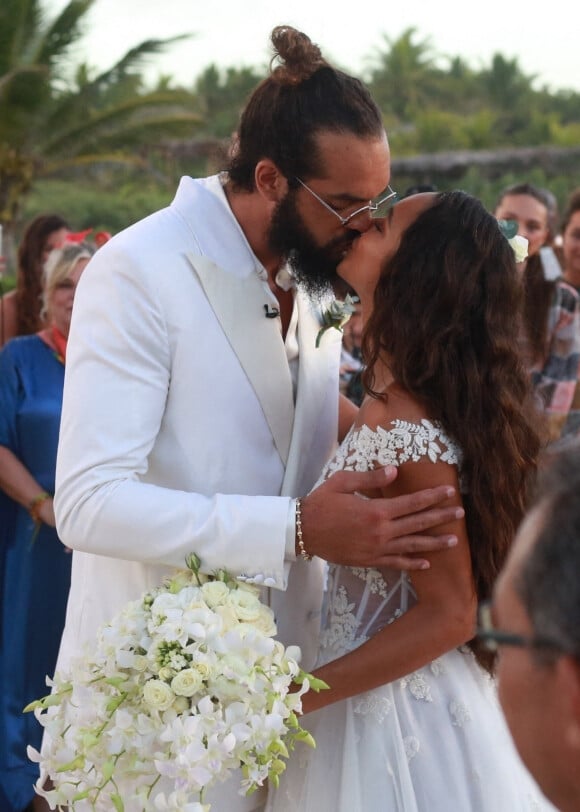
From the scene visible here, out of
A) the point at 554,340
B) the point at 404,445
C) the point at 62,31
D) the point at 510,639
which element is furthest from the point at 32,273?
the point at 62,31

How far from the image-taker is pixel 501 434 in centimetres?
271

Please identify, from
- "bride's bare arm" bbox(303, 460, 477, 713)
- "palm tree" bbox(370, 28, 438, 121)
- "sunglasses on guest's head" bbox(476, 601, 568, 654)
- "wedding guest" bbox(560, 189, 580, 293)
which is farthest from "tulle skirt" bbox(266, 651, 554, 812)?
"palm tree" bbox(370, 28, 438, 121)

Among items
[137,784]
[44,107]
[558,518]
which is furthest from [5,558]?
[44,107]

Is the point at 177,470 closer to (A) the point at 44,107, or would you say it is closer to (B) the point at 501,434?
(B) the point at 501,434

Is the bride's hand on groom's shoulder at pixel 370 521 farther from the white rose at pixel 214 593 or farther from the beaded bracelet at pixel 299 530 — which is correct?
the white rose at pixel 214 593

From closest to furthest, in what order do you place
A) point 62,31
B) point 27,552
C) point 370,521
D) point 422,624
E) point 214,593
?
point 214,593 < point 370,521 < point 422,624 < point 27,552 < point 62,31

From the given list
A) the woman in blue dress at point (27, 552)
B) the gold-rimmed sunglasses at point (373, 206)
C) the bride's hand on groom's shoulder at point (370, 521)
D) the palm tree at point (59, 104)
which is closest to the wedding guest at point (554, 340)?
the woman in blue dress at point (27, 552)

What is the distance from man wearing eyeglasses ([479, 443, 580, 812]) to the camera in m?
1.23

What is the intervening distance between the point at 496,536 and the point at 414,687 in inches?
18.0

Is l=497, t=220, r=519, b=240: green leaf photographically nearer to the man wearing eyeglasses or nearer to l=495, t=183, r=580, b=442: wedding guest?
the man wearing eyeglasses

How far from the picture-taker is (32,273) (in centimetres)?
642

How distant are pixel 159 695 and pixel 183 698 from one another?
2.3 inches

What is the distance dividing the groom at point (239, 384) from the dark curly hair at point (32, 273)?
331 centimetres

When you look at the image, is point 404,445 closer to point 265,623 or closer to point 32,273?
point 265,623
